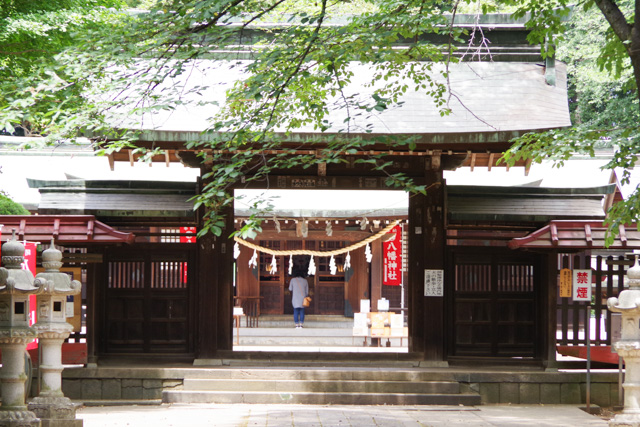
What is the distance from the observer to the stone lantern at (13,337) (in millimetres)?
7629

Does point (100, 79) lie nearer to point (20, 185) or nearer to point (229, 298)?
point (229, 298)

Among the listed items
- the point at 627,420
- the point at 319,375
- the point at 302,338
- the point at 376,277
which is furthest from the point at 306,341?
the point at 627,420

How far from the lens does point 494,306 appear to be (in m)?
13.4

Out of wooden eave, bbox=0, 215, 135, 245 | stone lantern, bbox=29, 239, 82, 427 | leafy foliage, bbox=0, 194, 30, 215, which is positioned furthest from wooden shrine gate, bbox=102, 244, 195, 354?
stone lantern, bbox=29, 239, 82, 427

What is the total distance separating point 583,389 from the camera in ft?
41.7

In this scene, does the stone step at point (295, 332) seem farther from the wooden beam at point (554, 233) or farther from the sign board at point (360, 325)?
the wooden beam at point (554, 233)

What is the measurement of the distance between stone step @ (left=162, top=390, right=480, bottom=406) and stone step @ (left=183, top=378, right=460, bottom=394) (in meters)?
0.12

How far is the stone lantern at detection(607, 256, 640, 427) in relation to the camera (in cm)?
938

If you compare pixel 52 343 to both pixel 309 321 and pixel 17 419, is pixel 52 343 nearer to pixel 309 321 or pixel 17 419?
pixel 17 419

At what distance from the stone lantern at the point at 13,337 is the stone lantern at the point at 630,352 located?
659cm

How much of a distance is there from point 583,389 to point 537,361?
0.88 meters

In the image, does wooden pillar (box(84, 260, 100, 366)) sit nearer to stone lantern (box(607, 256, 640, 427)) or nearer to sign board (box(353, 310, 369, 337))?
sign board (box(353, 310, 369, 337))

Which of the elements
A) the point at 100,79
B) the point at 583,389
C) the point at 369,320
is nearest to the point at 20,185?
the point at 369,320

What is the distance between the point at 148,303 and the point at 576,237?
7.04 metres
